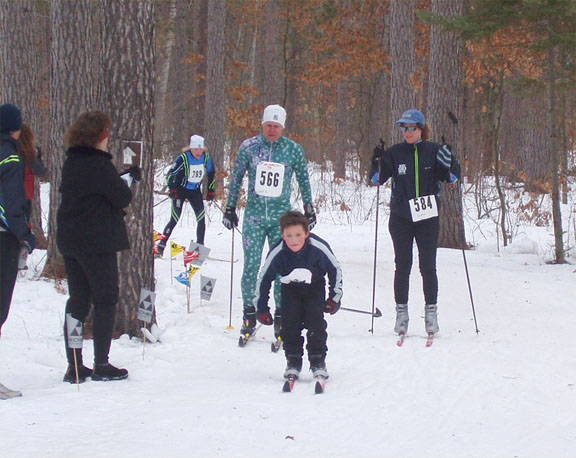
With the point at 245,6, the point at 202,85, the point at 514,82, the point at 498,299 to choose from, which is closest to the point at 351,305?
the point at 498,299

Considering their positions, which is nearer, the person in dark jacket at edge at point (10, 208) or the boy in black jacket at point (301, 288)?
the person in dark jacket at edge at point (10, 208)

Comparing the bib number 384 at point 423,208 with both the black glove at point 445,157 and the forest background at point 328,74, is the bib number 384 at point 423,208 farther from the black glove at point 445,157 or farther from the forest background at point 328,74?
the forest background at point 328,74

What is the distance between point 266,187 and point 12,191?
2.45 metres

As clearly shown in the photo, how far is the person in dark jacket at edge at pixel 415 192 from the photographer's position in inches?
263

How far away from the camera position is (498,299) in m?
8.84

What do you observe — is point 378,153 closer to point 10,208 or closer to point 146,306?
point 146,306

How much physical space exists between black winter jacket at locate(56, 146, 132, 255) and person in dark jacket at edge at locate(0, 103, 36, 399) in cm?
31

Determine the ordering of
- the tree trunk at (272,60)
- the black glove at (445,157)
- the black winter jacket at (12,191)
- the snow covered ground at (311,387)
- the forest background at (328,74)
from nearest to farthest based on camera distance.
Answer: the snow covered ground at (311,387) < the black winter jacket at (12,191) < the forest background at (328,74) < the black glove at (445,157) < the tree trunk at (272,60)

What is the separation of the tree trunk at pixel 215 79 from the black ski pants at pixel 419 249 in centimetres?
1359

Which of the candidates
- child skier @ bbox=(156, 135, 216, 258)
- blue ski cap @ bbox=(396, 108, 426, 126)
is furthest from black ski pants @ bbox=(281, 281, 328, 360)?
child skier @ bbox=(156, 135, 216, 258)

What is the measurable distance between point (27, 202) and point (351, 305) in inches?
182

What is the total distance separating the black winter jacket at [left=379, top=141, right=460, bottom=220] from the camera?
6.70m

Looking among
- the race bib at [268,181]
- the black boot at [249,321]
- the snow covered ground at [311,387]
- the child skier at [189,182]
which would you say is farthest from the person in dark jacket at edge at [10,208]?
the child skier at [189,182]

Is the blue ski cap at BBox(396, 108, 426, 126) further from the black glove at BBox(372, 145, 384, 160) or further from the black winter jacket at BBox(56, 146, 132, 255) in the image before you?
the black winter jacket at BBox(56, 146, 132, 255)
